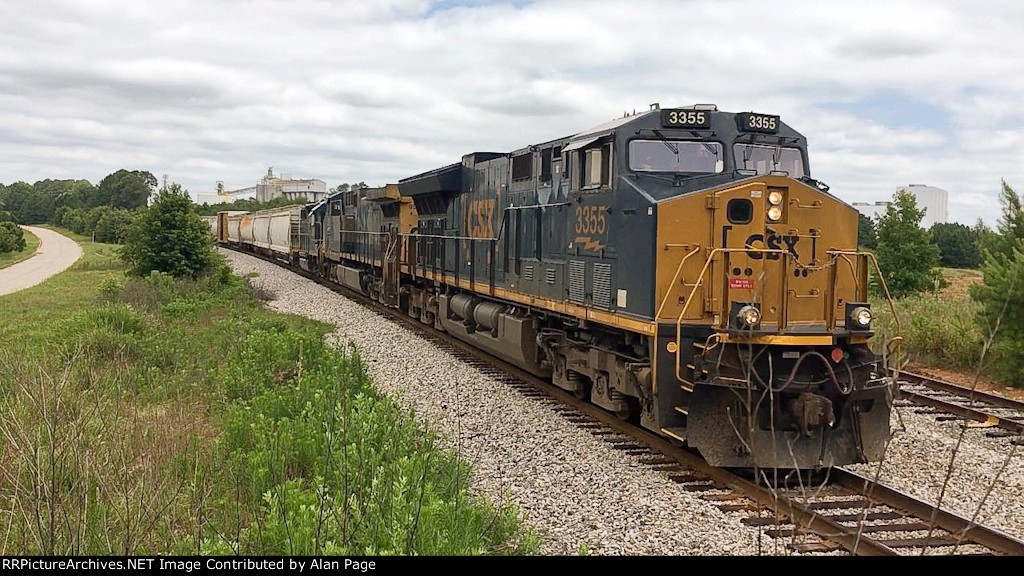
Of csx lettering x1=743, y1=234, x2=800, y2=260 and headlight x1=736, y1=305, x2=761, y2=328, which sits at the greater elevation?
csx lettering x1=743, y1=234, x2=800, y2=260

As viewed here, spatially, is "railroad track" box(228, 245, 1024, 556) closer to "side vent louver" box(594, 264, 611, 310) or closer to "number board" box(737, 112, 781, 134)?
"side vent louver" box(594, 264, 611, 310)

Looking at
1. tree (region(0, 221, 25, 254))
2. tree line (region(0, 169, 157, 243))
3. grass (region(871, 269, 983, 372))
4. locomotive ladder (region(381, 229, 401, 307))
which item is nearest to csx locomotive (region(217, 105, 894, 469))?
grass (region(871, 269, 983, 372))

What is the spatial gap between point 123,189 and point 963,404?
107 metres

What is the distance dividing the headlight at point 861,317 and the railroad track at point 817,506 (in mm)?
1436

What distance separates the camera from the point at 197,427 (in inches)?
337

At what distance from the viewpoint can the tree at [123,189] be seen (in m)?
101

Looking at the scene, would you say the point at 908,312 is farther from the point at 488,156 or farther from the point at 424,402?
the point at 424,402

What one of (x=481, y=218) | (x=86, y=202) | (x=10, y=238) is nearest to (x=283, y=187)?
(x=86, y=202)

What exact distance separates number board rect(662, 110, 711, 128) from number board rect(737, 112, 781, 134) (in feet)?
1.46

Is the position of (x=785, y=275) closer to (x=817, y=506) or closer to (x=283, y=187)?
(x=817, y=506)

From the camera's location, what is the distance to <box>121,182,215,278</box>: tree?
78.0ft

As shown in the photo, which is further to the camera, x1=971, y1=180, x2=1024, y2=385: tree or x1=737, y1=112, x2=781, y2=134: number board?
x1=971, y1=180, x2=1024, y2=385: tree

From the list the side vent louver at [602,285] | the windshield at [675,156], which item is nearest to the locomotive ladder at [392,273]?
the side vent louver at [602,285]

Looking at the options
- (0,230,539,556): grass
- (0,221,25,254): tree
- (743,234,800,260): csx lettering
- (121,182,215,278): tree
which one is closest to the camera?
(0,230,539,556): grass
